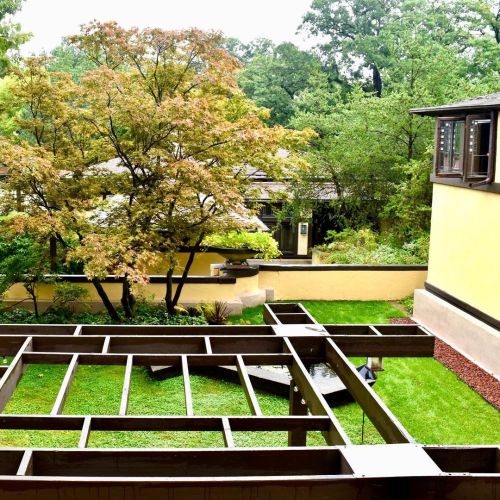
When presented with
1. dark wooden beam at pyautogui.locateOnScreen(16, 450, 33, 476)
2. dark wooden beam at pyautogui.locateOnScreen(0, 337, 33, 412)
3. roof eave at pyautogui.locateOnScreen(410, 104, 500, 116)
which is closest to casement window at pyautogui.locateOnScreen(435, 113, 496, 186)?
roof eave at pyautogui.locateOnScreen(410, 104, 500, 116)

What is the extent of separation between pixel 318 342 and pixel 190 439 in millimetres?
4285

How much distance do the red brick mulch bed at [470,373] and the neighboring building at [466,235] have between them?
7.7 inches

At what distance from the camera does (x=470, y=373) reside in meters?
14.1

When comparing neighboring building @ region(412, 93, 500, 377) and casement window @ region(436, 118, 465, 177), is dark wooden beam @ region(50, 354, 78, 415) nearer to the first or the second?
neighboring building @ region(412, 93, 500, 377)

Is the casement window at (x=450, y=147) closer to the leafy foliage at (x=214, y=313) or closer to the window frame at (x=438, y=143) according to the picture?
the window frame at (x=438, y=143)

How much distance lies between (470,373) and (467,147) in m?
4.81

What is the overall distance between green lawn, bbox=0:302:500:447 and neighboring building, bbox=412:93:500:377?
124cm

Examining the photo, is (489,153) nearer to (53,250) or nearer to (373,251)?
(373,251)

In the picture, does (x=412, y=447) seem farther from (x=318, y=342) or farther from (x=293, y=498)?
(x=318, y=342)

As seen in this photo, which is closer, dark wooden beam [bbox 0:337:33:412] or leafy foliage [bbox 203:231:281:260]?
dark wooden beam [bbox 0:337:33:412]

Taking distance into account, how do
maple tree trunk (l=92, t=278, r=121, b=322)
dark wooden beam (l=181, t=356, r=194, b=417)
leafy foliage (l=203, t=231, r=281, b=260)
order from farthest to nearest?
leafy foliage (l=203, t=231, r=281, b=260)
maple tree trunk (l=92, t=278, r=121, b=322)
dark wooden beam (l=181, t=356, r=194, b=417)

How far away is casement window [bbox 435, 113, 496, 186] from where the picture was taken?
Answer: 1458 centimetres

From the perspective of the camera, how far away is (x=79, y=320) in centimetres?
1611

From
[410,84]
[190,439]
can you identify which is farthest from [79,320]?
[410,84]
